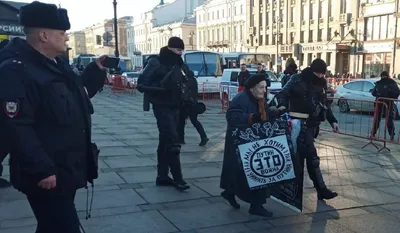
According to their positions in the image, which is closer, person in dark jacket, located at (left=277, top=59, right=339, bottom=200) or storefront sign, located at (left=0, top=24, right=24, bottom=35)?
person in dark jacket, located at (left=277, top=59, right=339, bottom=200)

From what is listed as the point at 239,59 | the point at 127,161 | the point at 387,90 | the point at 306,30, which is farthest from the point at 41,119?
the point at 306,30

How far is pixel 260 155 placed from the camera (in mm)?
4449

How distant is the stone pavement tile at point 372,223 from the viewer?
4289mm

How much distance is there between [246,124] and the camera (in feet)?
14.7

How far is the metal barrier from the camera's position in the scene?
9.33m

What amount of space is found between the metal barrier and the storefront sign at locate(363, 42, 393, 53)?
3023 centimetres

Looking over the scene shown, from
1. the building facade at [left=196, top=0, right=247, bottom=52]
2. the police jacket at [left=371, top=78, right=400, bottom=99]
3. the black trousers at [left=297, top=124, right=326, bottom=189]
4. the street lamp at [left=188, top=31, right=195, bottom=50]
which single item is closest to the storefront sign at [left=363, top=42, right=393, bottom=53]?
the building facade at [left=196, top=0, right=247, bottom=52]

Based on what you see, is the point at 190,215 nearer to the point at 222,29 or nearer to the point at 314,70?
the point at 314,70

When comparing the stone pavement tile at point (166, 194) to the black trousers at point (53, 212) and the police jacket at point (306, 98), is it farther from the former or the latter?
the black trousers at point (53, 212)

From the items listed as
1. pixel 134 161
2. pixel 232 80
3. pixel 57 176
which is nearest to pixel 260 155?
pixel 57 176

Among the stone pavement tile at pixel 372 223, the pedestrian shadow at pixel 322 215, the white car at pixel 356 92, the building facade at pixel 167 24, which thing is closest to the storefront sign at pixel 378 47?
the white car at pixel 356 92

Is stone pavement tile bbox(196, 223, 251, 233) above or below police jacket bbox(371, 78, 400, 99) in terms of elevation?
below

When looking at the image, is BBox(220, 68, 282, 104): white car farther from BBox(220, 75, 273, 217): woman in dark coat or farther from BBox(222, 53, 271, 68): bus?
BBox(222, 53, 271, 68): bus

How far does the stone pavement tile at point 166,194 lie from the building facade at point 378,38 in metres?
39.2
